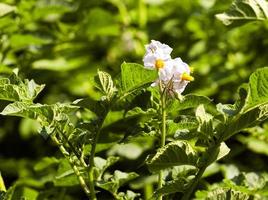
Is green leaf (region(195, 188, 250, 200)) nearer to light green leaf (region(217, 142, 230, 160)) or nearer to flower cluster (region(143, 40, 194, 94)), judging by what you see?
light green leaf (region(217, 142, 230, 160))

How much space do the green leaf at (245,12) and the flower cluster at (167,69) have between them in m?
0.26

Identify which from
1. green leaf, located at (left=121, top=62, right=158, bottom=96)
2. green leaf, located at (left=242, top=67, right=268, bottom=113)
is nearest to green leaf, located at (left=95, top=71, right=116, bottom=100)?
green leaf, located at (left=121, top=62, right=158, bottom=96)

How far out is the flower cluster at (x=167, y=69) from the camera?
1266 mm

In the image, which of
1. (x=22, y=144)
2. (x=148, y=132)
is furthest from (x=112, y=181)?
(x=22, y=144)

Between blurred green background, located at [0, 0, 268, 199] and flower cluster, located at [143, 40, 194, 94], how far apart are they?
0.81 meters

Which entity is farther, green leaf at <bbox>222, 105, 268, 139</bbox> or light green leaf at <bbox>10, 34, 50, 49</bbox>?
light green leaf at <bbox>10, 34, 50, 49</bbox>

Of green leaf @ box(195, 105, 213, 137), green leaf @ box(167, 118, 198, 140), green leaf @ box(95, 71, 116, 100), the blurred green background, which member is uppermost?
green leaf @ box(95, 71, 116, 100)

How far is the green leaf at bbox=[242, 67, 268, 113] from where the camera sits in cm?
121

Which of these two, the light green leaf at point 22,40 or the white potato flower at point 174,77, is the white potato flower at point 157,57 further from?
the light green leaf at point 22,40

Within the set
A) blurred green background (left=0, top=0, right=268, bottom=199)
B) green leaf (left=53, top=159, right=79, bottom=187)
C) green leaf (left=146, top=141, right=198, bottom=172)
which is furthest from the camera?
blurred green background (left=0, top=0, right=268, bottom=199)

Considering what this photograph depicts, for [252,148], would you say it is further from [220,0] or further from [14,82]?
[14,82]

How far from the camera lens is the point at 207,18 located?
2619mm

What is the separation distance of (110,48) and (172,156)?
1.95 metres

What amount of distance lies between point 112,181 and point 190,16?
1.30 m
